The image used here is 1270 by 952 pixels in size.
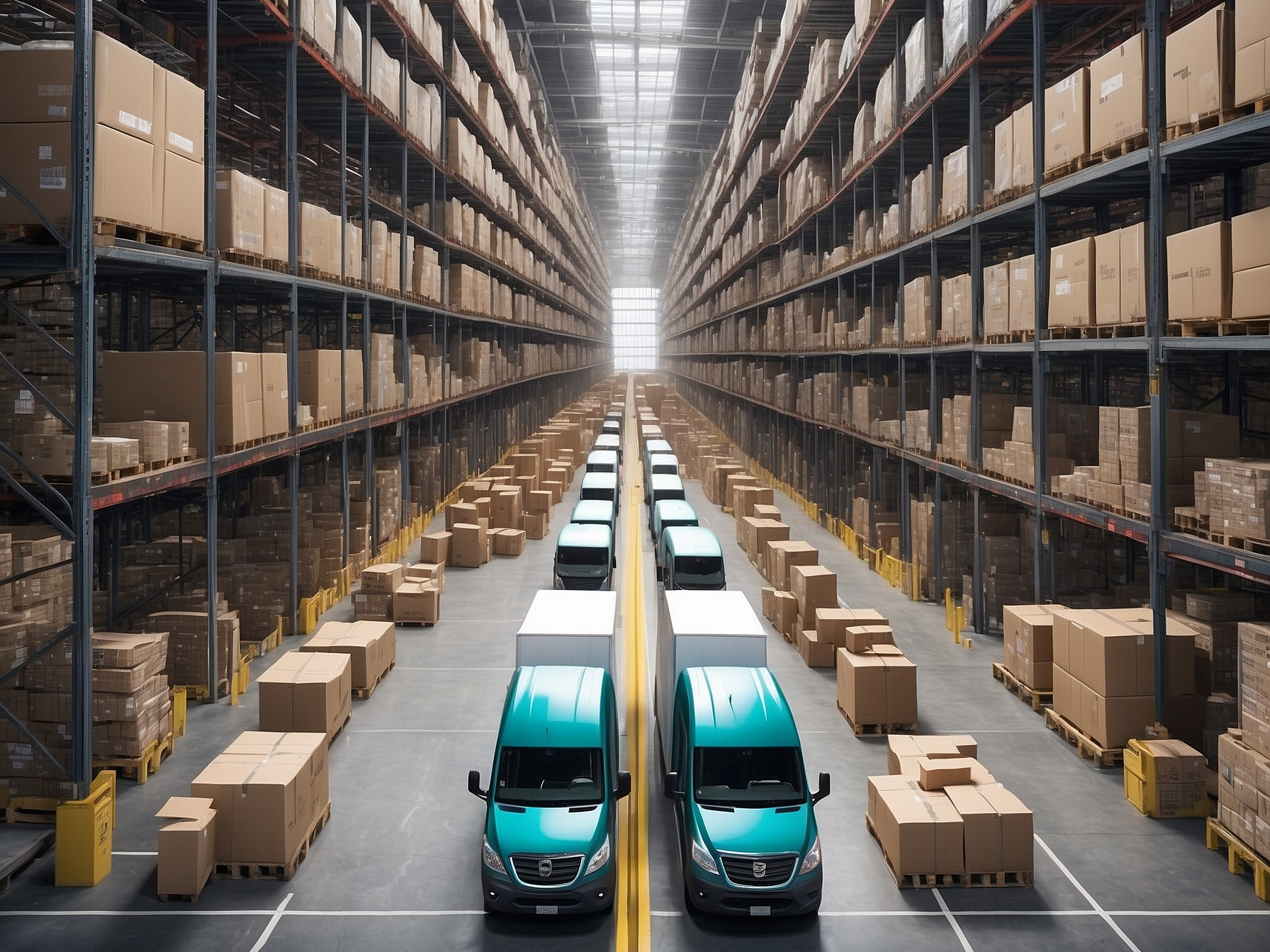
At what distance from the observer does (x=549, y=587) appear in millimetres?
19062

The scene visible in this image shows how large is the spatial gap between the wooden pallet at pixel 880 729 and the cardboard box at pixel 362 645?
565cm

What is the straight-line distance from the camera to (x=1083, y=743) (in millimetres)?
10570

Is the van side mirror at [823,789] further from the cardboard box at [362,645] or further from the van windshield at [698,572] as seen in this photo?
the van windshield at [698,572]

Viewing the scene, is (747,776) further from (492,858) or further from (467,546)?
(467,546)

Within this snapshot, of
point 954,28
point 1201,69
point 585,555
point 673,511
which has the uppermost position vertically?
point 954,28

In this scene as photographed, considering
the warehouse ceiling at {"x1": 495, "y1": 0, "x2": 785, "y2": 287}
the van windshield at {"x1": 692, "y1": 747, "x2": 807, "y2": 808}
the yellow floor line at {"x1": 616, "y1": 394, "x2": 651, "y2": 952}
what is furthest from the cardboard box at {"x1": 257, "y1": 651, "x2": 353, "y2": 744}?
the warehouse ceiling at {"x1": 495, "y1": 0, "x2": 785, "y2": 287}

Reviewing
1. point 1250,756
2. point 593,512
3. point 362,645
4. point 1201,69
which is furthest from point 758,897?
point 593,512

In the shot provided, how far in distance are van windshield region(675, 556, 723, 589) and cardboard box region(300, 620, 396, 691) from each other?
13.8 ft

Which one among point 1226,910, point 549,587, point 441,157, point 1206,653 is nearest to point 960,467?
point 1206,653

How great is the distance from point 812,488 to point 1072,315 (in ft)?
55.6

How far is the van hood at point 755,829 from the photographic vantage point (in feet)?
24.0

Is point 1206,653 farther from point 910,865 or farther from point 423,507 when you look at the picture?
point 423,507

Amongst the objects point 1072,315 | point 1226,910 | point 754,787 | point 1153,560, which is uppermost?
point 1072,315

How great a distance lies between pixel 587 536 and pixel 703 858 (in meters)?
9.68
